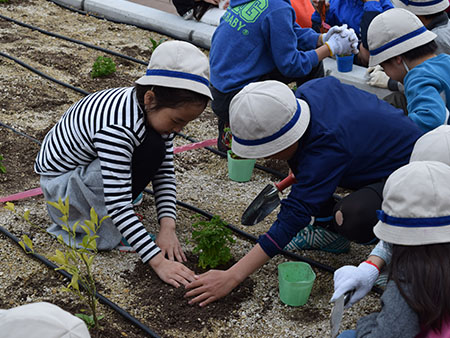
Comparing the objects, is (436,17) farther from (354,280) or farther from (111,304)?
(111,304)

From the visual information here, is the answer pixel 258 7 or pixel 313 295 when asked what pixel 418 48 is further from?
pixel 313 295

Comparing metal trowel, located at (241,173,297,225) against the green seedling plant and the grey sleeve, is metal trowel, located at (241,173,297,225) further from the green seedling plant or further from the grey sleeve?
the grey sleeve

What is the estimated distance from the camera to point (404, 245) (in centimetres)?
159

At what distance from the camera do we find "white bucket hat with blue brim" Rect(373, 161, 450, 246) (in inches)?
60.7

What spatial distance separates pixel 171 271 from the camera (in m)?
2.31

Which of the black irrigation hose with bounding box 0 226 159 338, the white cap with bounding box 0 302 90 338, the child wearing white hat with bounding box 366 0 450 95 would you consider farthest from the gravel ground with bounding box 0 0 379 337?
the child wearing white hat with bounding box 366 0 450 95

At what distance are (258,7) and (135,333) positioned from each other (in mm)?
1947

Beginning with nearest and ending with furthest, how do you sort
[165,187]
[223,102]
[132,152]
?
[132,152] → [165,187] → [223,102]

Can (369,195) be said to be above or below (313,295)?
above

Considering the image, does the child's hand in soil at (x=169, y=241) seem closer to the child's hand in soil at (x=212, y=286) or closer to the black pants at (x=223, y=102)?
the child's hand in soil at (x=212, y=286)

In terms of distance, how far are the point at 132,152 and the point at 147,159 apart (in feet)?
0.35

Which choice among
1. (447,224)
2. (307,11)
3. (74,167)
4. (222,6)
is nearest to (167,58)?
(74,167)

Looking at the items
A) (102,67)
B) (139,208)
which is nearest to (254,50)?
(139,208)

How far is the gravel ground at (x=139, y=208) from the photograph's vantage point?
222 centimetres
